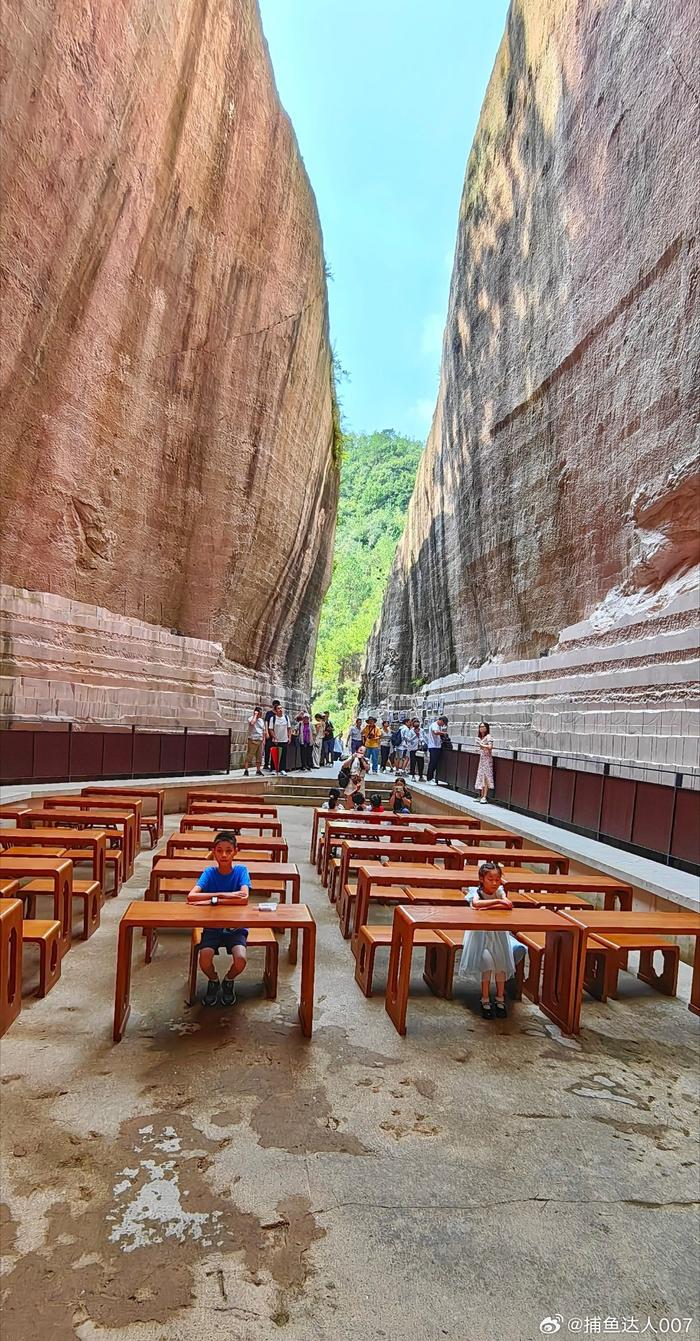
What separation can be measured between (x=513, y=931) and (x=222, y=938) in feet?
5.46

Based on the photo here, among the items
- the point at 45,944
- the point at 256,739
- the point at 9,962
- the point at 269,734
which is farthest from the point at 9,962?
the point at 269,734

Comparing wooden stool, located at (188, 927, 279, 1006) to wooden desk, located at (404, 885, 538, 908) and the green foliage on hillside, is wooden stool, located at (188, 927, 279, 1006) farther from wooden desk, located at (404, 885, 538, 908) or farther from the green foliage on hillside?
the green foliage on hillside

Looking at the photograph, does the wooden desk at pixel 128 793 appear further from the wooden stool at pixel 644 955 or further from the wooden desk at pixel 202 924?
the wooden stool at pixel 644 955

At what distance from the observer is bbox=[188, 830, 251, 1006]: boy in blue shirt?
3.75 metres

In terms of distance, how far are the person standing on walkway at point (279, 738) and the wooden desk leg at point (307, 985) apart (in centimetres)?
1117

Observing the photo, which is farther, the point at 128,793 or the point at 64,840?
the point at 128,793

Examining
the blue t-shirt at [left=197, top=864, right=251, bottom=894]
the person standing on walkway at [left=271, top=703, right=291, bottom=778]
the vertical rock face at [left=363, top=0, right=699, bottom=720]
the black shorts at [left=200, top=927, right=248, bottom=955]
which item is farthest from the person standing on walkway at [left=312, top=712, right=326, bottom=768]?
the black shorts at [left=200, top=927, right=248, bottom=955]

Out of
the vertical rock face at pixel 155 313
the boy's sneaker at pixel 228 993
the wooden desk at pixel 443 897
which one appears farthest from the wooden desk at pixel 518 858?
the vertical rock face at pixel 155 313

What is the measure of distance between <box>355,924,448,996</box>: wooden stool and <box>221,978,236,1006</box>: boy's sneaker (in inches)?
32.6

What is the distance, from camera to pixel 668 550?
A: 8.24m

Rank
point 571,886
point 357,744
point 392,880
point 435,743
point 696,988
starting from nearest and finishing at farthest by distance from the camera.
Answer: point 696,988 → point 392,880 → point 571,886 → point 435,743 → point 357,744

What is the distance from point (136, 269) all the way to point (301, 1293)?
13.9 meters

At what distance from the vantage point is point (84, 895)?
194 inches

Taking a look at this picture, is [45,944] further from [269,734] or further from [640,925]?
[269,734]
